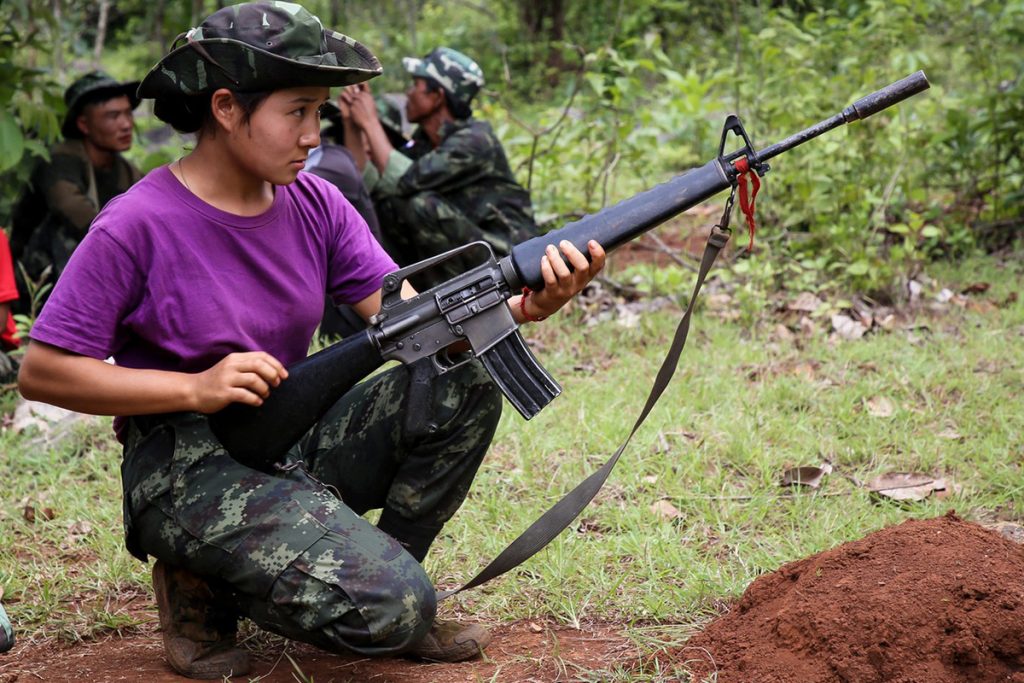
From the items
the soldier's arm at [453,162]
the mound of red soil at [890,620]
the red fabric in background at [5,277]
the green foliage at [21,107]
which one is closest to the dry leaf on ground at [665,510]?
the mound of red soil at [890,620]

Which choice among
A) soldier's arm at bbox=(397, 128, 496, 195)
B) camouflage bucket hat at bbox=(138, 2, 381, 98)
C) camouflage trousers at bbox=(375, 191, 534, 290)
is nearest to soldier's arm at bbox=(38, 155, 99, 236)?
camouflage trousers at bbox=(375, 191, 534, 290)

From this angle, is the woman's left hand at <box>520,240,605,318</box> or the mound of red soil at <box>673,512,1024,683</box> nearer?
the mound of red soil at <box>673,512,1024,683</box>

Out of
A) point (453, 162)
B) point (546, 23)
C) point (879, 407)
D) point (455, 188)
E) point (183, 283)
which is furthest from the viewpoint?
point (546, 23)

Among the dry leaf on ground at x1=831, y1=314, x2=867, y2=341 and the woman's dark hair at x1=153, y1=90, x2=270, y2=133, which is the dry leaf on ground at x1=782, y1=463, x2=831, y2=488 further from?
the woman's dark hair at x1=153, y1=90, x2=270, y2=133

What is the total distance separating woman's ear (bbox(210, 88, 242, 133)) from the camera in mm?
2572

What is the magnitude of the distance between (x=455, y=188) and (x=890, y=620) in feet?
13.8

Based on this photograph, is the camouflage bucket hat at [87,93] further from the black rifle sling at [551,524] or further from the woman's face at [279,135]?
the black rifle sling at [551,524]

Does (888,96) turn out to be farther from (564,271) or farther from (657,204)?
(564,271)

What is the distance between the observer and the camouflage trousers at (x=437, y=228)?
20.2ft

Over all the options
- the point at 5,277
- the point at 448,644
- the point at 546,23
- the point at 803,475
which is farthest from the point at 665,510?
the point at 546,23

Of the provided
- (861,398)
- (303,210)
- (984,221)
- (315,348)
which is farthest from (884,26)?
(303,210)

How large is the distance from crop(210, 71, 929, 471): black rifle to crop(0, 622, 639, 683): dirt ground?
56 centimetres

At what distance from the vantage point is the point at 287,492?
2.56 m

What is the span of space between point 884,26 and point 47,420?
16.7 feet
